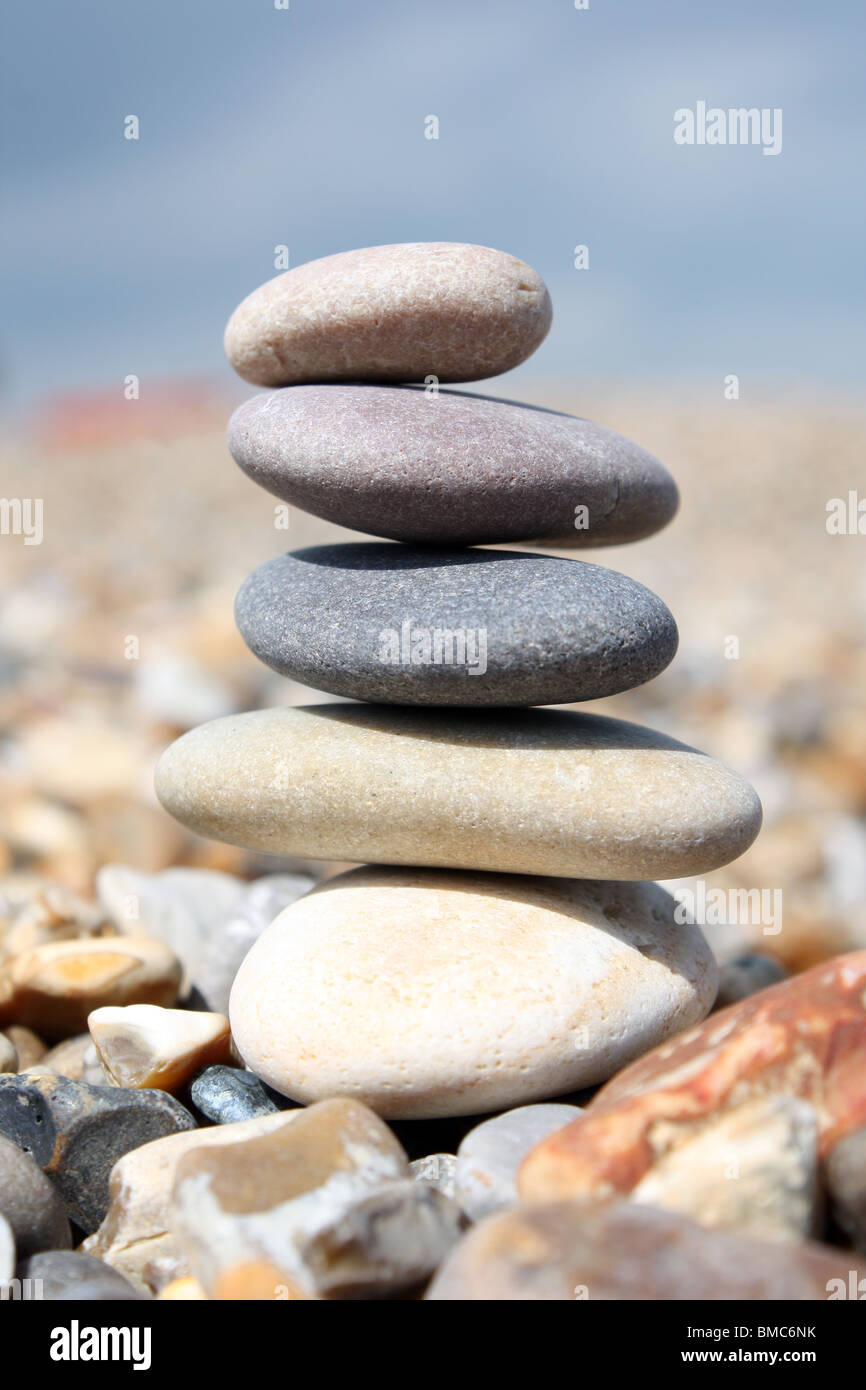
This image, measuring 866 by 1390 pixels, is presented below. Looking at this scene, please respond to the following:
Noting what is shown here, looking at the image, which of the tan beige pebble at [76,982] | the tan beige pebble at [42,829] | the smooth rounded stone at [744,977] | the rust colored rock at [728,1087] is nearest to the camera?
the rust colored rock at [728,1087]

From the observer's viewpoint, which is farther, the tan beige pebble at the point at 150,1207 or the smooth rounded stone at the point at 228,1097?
the smooth rounded stone at the point at 228,1097

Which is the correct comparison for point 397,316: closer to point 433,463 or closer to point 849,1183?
point 433,463

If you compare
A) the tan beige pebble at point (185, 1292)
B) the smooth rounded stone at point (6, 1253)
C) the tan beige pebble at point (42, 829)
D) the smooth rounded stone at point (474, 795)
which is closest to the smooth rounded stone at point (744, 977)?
the smooth rounded stone at point (474, 795)

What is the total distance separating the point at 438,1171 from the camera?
3.12 meters

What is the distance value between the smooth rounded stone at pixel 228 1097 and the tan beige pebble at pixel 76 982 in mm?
618

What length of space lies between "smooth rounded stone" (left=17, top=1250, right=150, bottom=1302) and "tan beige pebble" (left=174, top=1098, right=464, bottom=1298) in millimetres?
259

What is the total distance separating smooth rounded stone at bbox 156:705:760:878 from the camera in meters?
3.50

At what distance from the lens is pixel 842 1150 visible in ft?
8.16

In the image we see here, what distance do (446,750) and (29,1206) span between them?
179 cm

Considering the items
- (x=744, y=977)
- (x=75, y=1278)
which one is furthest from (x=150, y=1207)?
(x=744, y=977)

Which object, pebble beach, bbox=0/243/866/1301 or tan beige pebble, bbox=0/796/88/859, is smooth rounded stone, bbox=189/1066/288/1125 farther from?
tan beige pebble, bbox=0/796/88/859

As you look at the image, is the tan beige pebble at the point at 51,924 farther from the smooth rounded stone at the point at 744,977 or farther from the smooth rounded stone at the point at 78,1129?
the smooth rounded stone at the point at 744,977

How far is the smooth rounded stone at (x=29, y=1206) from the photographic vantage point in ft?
9.20
